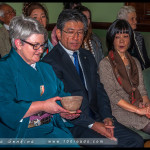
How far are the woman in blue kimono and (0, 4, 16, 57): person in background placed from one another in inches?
69.6

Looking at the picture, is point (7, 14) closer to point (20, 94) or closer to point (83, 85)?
point (83, 85)

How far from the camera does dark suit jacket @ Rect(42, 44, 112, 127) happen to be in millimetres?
2182

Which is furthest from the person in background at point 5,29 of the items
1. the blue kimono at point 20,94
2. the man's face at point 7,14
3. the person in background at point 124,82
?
the blue kimono at point 20,94

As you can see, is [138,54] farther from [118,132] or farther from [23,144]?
[23,144]

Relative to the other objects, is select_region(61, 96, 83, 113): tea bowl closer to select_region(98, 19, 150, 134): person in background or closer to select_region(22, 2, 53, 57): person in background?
select_region(98, 19, 150, 134): person in background

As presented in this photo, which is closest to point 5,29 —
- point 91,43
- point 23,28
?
point 91,43

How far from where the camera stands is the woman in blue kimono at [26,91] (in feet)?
5.60

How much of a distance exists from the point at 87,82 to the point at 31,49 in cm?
70

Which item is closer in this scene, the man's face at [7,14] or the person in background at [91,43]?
the person in background at [91,43]

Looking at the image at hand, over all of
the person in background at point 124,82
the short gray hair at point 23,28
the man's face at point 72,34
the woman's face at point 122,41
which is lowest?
the person in background at point 124,82

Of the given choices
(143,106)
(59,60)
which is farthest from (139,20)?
(59,60)

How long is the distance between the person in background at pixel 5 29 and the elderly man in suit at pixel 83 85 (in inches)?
58.9

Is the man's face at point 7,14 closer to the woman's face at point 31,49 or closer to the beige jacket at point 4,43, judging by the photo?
the beige jacket at point 4,43

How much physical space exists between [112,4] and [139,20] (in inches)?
26.6
